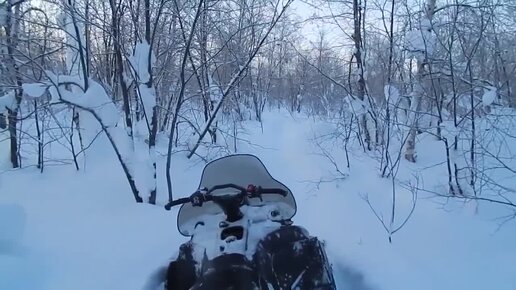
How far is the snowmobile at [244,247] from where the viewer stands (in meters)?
2.09

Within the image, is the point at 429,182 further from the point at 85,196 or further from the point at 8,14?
the point at 8,14

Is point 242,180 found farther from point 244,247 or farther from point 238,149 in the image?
point 238,149

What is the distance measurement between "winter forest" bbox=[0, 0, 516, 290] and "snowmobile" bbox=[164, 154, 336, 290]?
110 cm

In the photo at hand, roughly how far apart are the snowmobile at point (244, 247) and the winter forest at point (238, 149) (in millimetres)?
1101

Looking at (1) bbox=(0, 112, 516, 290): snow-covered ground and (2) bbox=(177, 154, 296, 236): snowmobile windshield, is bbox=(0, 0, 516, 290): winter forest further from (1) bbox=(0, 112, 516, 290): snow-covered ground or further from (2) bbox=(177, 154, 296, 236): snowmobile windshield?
(2) bbox=(177, 154, 296, 236): snowmobile windshield

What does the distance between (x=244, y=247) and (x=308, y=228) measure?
2923mm

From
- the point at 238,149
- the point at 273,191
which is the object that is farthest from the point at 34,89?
the point at 238,149

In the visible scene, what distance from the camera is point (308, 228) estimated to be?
16.5ft

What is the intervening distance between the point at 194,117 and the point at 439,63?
19.0 ft

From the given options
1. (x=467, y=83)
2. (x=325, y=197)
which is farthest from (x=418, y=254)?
(x=467, y=83)

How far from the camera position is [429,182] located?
24.3ft

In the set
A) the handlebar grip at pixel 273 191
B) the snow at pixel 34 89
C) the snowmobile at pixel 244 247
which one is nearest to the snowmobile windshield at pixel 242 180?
the snowmobile at pixel 244 247

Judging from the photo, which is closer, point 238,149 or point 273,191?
point 273,191

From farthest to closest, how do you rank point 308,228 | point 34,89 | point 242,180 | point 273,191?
point 308,228
point 34,89
point 242,180
point 273,191
